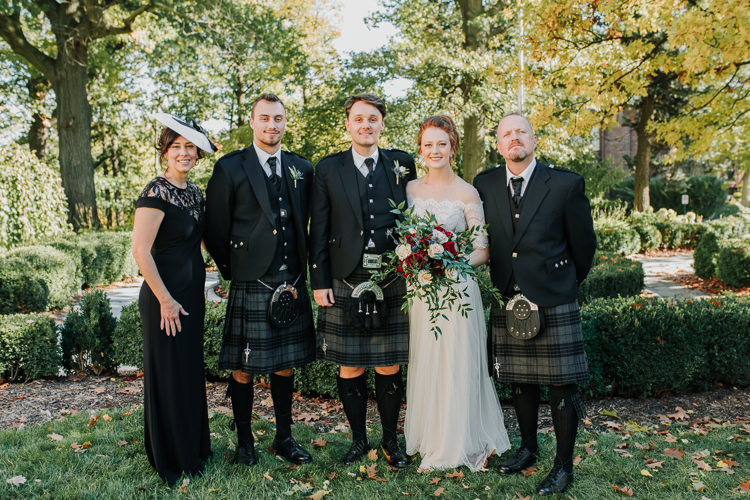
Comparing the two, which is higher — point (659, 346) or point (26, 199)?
point (26, 199)

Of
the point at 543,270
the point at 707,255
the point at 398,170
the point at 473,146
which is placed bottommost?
the point at 707,255

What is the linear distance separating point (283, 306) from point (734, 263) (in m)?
9.51

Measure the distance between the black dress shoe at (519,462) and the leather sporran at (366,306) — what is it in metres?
1.13

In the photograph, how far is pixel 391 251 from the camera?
3.13m

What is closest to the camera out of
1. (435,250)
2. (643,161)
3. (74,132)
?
(435,250)

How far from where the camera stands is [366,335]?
3230mm

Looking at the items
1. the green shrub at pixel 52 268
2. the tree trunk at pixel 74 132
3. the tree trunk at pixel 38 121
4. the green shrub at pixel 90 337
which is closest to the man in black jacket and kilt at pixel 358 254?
the green shrub at pixel 90 337

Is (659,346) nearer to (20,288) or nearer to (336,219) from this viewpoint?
(336,219)

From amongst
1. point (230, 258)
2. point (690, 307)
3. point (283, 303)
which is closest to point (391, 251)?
point (283, 303)

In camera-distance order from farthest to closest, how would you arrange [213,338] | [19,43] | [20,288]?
[19,43], [20,288], [213,338]

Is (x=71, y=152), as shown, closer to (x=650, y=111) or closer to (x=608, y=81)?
(x=608, y=81)

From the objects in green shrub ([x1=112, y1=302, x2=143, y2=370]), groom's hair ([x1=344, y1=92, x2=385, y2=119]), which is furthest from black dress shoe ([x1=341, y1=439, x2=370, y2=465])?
green shrub ([x1=112, y1=302, x2=143, y2=370])

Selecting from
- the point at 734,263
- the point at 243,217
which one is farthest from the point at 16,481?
the point at 734,263

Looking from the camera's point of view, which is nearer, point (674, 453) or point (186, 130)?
point (186, 130)
